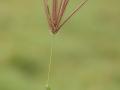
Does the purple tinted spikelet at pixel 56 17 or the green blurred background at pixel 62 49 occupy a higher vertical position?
the purple tinted spikelet at pixel 56 17

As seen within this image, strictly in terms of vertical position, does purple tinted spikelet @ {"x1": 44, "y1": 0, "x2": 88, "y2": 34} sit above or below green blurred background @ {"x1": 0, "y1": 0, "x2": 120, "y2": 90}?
above

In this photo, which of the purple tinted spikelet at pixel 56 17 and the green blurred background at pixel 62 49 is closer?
the purple tinted spikelet at pixel 56 17

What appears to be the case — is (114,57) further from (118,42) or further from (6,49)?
(6,49)

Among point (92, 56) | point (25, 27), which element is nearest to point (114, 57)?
point (92, 56)

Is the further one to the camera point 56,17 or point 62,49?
point 62,49

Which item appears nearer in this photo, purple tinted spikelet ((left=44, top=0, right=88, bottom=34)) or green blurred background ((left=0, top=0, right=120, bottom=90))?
purple tinted spikelet ((left=44, top=0, right=88, bottom=34))

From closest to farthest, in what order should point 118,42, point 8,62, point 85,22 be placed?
point 8,62, point 118,42, point 85,22

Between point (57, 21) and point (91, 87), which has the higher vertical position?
point (57, 21)

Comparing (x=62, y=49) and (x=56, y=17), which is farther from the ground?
(x=56, y=17)
